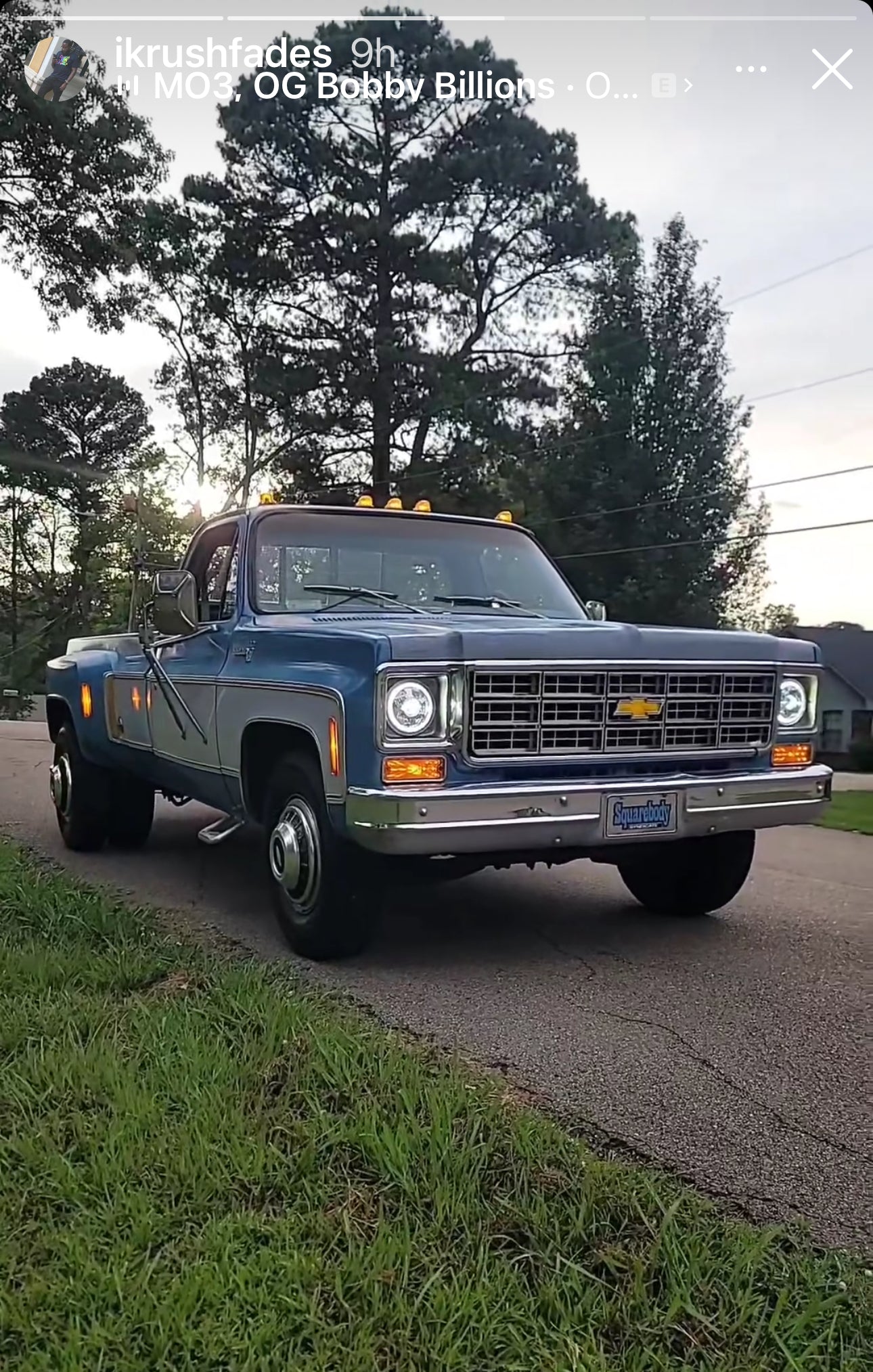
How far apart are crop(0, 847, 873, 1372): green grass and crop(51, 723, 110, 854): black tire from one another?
3.70 meters

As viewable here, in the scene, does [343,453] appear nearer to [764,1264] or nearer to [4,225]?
[4,225]

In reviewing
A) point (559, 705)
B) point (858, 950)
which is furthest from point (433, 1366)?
point (858, 950)

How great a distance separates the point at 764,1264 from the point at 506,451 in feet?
92.6

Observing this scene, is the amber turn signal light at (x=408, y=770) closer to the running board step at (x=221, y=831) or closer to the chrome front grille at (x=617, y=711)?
the chrome front grille at (x=617, y=711)

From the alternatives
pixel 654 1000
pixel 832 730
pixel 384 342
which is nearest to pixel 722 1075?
pixel 654 1000

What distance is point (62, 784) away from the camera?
7.58 meters

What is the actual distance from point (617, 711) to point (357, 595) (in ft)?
4.58

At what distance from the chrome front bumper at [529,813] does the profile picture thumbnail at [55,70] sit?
46.1ft

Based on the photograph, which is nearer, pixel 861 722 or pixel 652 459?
pixel 652 459

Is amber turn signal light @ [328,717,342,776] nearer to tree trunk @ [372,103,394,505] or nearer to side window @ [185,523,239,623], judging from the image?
side window @ [185,523,239,623]

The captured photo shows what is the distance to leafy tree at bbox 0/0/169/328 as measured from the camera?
15.1m

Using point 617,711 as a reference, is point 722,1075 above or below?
below

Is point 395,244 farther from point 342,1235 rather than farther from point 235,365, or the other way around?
point 342,1235

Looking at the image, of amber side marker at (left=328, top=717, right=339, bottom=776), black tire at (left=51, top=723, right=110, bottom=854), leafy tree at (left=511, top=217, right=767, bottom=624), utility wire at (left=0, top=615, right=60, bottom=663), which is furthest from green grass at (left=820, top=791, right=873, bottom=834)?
utility wire at (left=0, top=615, right=60, bottom=663)
